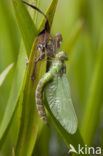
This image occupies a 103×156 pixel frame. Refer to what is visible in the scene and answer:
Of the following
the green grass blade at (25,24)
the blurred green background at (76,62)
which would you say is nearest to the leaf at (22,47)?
the green grass blade at (25,24)

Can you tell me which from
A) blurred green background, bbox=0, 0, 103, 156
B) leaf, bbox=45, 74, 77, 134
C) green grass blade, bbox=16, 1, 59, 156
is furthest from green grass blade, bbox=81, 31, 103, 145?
green grass blade, bbox=16, 1, 59, 156

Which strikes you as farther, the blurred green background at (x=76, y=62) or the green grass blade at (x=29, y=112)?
the blurred green background at (x=76, y=62)

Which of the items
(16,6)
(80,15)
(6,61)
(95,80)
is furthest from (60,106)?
(80,15)

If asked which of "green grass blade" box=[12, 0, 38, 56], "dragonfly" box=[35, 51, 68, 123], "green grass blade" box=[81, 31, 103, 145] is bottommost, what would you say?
"green grass blade" box=[81, 31, 103, 145]

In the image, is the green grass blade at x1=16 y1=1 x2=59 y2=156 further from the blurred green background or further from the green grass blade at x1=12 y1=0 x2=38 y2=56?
the blurred green background

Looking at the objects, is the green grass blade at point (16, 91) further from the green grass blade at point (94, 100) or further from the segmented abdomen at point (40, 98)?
the green grass blade at point (94, 100)
